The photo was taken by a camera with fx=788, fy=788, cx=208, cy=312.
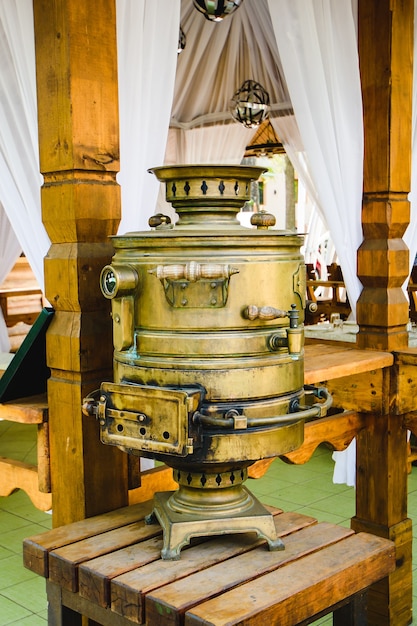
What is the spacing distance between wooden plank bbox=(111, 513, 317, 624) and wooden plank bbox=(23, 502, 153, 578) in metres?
0.25

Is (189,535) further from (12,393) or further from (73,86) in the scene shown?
(73,86)

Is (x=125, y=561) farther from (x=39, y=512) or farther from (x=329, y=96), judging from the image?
(x=39, y=512)

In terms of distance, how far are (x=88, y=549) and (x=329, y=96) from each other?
2.04 m

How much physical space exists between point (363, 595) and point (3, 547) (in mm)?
2636

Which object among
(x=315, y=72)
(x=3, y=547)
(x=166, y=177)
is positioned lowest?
(x=3, y=547)

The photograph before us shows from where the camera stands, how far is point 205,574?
176cm

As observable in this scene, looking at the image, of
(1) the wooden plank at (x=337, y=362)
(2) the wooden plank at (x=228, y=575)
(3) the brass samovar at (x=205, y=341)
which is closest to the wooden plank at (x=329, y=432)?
(1) the wooden plank at (x=337, y=362)

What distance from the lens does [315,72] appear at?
3098 mm

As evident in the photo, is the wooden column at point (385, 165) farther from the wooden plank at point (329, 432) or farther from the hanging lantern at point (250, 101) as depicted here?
the hanging lantern at point (250, 101)

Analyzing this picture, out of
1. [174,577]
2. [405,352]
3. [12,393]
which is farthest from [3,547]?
[174,577]

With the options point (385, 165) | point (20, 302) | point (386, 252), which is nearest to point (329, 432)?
point (386, 252)

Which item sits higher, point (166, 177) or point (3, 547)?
point (166, 177)

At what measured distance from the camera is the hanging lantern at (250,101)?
6800 millimetres

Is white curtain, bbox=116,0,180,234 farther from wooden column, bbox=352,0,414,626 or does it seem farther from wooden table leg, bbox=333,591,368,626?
wooden table leg, bbox=333,591,368,626
